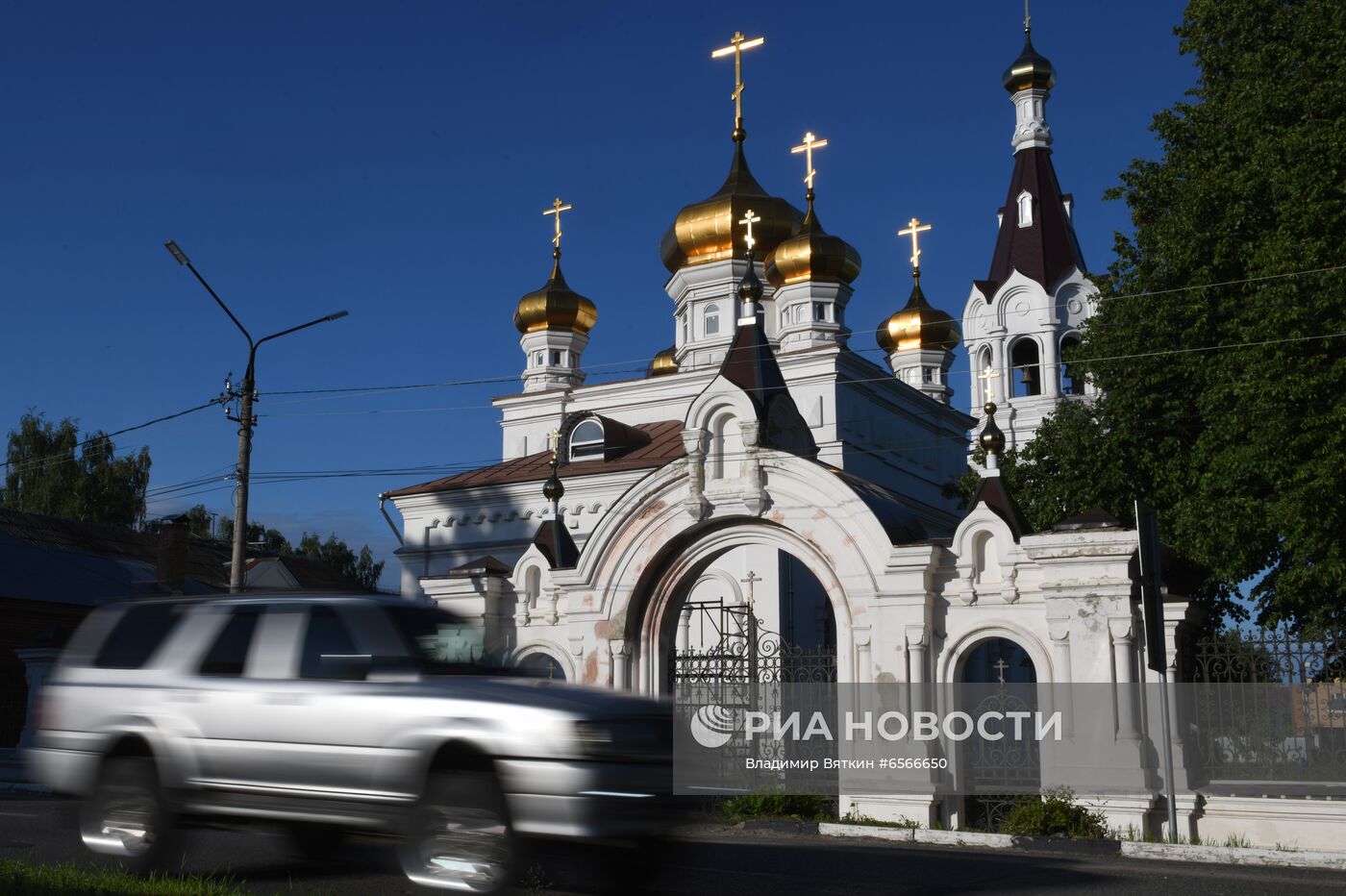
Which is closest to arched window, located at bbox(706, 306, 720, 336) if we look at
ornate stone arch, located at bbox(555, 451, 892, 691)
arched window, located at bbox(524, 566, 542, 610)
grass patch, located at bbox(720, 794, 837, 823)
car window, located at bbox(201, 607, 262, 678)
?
arched window, located at bbox(524, 566, 542, 610)

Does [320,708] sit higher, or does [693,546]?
[693,546]

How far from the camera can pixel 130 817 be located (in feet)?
26.3

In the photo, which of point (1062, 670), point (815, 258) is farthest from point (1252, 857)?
point (815, 258)

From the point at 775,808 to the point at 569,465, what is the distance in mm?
21813

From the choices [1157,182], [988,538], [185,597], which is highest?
[1157,182]

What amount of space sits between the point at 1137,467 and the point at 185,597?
15459 millimetres

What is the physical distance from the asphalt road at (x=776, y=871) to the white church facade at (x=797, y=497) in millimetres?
3402

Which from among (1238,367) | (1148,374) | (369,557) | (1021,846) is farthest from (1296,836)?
(369,557)

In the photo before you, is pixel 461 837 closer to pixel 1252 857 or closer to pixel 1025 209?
pixel 1252 857

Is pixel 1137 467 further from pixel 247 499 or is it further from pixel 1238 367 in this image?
pixel 247 499

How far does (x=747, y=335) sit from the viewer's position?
19031 millimetres

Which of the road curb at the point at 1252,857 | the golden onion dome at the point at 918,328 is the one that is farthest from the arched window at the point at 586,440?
the road curb at the point at 1252,857

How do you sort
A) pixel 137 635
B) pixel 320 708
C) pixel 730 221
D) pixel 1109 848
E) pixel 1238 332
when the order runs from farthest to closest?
pixel 730 221 < pixel 1238 332 < pixel 1109 848 < pixel 137 635 < pixel 320 708

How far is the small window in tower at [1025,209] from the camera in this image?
44125mm
